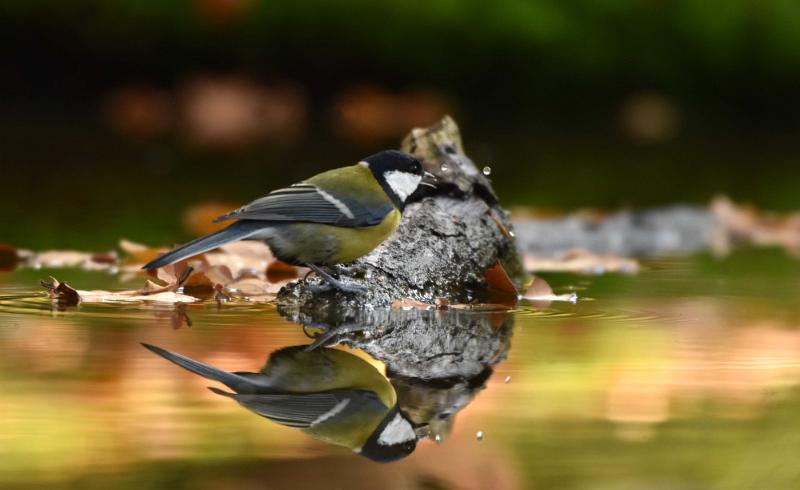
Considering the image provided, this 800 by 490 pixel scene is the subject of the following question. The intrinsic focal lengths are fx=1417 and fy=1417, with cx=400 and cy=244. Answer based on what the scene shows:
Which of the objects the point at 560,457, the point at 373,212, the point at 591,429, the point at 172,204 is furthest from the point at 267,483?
the point at 172,204

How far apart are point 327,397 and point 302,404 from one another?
111 millimetres

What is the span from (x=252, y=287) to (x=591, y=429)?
89.4 inches

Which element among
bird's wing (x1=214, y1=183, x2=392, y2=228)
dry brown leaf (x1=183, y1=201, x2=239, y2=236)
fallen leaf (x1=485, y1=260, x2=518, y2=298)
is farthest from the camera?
dry brown leaf (x1=183, y1=201, x2=239, y2=236)

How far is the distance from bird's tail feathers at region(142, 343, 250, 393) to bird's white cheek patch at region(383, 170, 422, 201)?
122 centimetres

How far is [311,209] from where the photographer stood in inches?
175

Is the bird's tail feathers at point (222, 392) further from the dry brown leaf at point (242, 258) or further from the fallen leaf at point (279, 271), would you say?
the fallen leaf at point (279, 271)

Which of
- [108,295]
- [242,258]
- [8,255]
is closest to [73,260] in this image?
[8,255]

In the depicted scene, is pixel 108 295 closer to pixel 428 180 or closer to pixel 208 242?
pixel 208 242

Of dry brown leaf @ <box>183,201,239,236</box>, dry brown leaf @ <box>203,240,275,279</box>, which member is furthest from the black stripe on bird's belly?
dry brown leaf @ <box>183,201,239,236</box>

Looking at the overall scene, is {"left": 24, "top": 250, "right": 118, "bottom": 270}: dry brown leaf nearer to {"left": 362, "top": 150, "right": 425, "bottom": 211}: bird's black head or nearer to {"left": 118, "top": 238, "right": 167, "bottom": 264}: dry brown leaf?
{"left": 118, "top": 238, "right": 167, "bottom": 264}: dry brown leaf

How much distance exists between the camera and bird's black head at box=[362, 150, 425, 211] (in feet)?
15.3

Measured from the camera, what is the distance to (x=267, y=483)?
237 cm

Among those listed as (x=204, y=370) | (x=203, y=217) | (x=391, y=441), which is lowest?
(x=391, y=441)

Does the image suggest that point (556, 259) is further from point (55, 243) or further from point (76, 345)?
point (76, 345)
